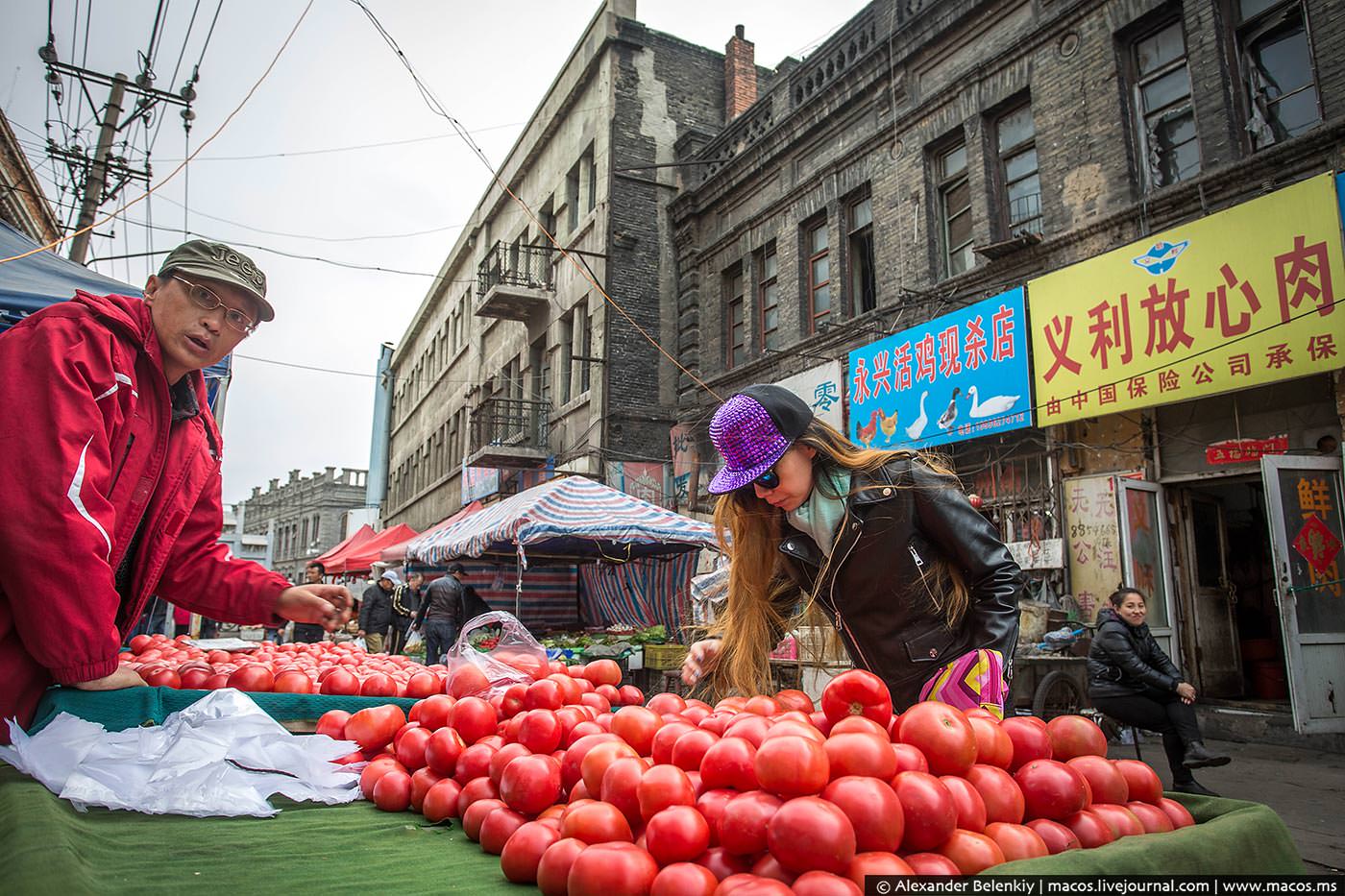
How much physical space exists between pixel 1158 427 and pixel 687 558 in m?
7.48

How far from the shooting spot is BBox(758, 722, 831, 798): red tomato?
1.33 m

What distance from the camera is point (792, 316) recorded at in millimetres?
15211

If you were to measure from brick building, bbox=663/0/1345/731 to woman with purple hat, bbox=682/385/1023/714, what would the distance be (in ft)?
23.2

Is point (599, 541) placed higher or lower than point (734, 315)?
lower

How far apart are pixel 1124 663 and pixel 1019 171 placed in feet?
25.7

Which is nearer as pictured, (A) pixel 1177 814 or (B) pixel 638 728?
(A) pixel 1177 814

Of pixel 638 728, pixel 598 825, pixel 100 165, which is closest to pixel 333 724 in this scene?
pixel 638 728

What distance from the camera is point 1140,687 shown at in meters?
6.32

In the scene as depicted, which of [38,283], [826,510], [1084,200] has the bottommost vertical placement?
[826,510]

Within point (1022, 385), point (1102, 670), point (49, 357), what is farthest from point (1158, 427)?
point (49, 357)

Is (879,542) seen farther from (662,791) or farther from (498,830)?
(498,830)

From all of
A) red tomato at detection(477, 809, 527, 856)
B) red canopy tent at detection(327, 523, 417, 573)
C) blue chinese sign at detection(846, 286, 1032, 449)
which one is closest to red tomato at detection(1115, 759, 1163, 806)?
red tomato at detection(477, 809, 527, 856)

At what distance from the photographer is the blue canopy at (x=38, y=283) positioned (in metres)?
4.88

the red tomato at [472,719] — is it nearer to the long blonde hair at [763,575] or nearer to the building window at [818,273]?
the long blonde hair at [763,575]
